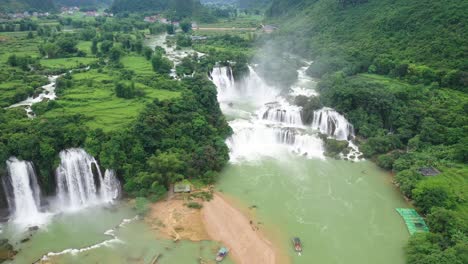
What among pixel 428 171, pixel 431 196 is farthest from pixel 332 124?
pixel 431 196

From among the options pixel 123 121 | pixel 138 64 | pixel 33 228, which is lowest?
pixel 33 228

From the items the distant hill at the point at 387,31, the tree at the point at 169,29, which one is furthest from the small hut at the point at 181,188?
the tree at the point at 169,29

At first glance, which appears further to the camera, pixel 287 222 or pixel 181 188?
pixel 181 188

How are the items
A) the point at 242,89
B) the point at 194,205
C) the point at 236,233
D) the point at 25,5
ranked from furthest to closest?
the point at 25,5 < the point at 242,89 < the point at 194,205 < the point at 236,233

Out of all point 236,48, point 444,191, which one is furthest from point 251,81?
point 444,191

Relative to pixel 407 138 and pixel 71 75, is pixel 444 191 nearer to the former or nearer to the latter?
pixel 407 138

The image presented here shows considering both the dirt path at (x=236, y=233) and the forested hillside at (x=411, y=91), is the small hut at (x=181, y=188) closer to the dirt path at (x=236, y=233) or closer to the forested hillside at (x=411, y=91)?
the dirt path at (x=236, y=233)

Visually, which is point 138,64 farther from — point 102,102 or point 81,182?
point 81,182
